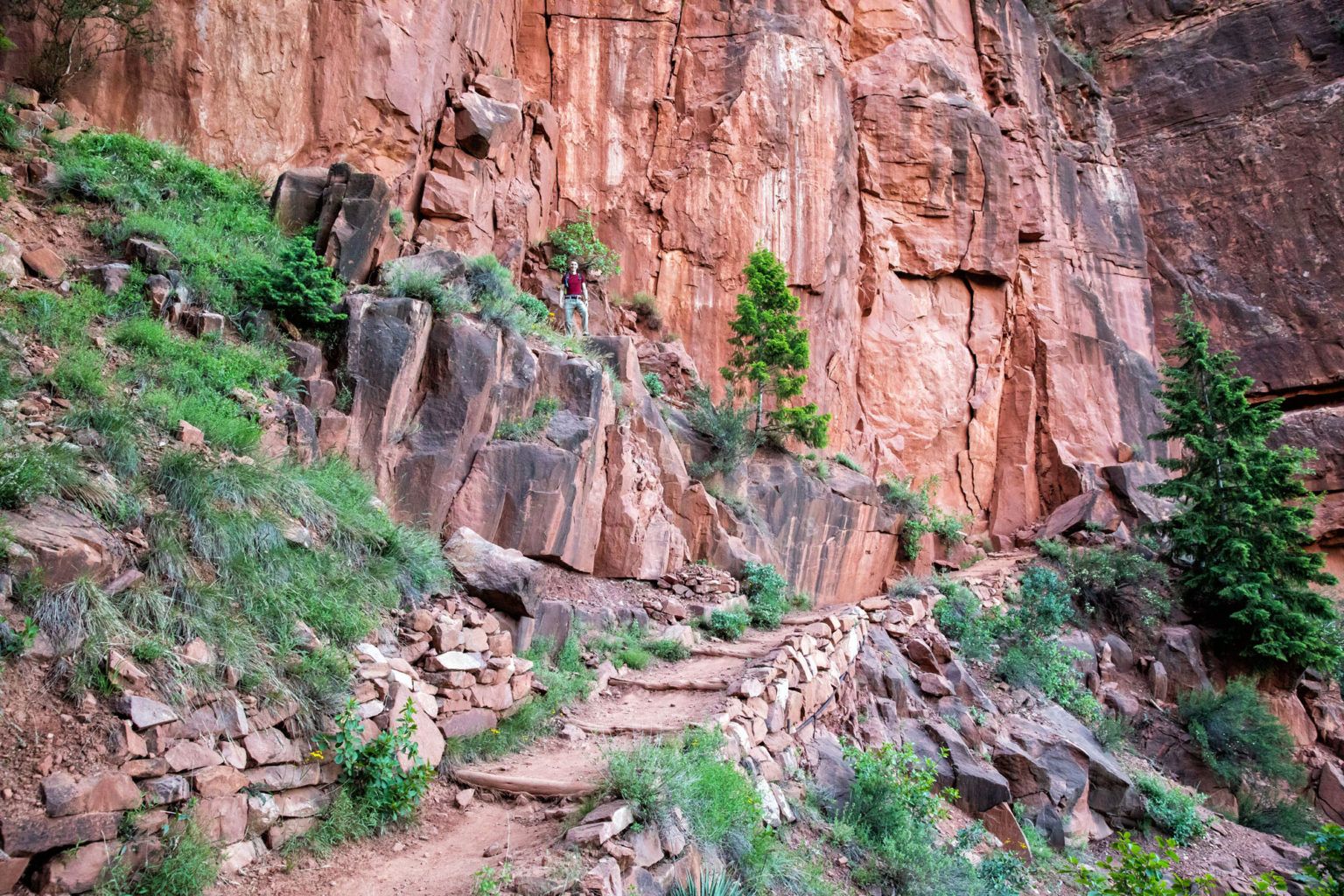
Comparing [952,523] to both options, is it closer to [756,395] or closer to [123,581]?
[756,395]

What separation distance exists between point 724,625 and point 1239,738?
32.8 ft

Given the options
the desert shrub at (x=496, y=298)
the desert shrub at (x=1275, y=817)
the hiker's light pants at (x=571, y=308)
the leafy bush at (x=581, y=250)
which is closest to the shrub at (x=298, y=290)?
the desert shrub at (x=496, y=298)

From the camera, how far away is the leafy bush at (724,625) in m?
11.2

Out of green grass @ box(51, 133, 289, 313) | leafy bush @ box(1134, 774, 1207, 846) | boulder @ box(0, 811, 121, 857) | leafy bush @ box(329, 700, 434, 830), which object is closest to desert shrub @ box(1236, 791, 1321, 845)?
leafy bush @ box(1134, 774, 1207, 846)

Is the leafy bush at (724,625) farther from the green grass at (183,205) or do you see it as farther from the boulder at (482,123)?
the boulder at (482,123)

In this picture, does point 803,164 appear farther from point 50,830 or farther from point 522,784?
point 50,830

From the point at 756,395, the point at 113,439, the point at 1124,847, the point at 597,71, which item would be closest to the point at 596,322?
the point at 756,395

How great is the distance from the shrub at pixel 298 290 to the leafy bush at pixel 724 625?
6.67m

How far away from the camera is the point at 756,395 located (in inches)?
656

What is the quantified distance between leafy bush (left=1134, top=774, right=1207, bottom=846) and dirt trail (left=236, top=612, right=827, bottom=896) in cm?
749

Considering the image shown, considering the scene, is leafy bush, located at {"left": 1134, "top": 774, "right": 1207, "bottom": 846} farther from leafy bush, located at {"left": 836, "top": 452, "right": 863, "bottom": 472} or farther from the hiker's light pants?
the hiker's light pants

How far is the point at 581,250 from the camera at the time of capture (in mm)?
18234

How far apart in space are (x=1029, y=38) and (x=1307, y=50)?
10.1 metres

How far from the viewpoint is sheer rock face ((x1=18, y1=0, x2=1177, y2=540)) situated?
13773 millimetres
